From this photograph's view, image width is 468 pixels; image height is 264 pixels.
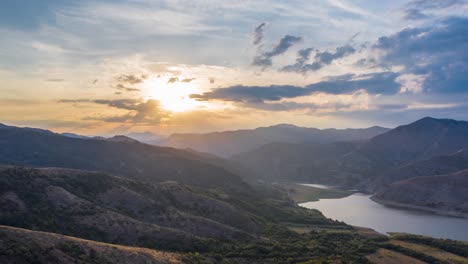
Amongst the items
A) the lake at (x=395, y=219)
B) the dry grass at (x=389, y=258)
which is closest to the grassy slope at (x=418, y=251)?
the dry grass at (x=389, y=258)

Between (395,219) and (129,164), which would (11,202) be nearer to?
(129,164)

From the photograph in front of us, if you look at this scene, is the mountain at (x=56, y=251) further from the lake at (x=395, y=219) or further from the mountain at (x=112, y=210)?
the lake at (x=395, y=219)

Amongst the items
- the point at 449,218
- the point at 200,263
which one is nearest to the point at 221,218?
the point at 200,263

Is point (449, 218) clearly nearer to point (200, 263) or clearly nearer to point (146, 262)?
point (200, 263)

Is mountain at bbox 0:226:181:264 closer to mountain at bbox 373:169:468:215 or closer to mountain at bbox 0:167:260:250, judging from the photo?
mountain at bbox 0:167:260:250

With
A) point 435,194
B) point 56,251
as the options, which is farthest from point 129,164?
point 435,194

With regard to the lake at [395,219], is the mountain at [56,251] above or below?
above
